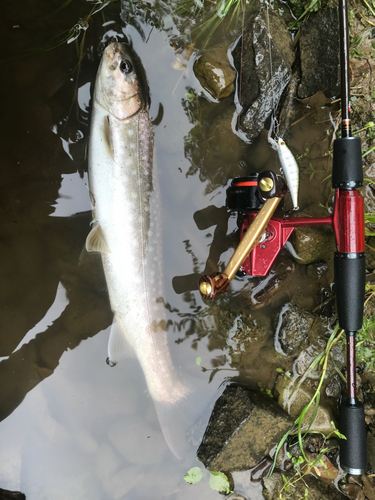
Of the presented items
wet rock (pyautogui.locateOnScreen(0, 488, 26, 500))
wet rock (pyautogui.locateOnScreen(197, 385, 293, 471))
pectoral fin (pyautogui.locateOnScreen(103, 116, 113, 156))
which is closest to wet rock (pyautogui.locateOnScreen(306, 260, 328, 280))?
wet rock (pyautogui.locateOnScreen(197, 385, 293, 471))

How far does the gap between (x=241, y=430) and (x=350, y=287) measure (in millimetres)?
1385

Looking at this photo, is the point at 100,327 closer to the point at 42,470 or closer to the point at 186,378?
the point at 186,378

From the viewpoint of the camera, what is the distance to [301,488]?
2.73m

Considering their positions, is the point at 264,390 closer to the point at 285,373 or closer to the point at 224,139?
the point at 285,373

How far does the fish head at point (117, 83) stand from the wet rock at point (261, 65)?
0.87 metres

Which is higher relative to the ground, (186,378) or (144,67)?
(144,67)

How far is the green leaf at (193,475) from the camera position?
277 centimetres

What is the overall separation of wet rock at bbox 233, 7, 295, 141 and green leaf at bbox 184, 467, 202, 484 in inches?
108

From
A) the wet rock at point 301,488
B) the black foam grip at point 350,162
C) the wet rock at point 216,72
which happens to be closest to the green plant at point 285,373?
the wet rock at point 301,488

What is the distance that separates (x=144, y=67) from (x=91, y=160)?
0.87 m

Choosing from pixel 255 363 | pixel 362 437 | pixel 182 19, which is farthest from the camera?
pixel 255 363

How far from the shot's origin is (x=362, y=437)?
7.52ft

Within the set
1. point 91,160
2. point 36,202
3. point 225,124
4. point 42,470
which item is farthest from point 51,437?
point 225,124

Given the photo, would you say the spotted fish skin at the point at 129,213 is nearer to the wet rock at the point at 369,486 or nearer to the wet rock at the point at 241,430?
the wet rock at the point at 241,430
